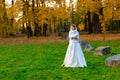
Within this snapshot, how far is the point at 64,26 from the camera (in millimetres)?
83375

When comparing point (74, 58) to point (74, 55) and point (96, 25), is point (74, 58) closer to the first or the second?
point (74, 55)

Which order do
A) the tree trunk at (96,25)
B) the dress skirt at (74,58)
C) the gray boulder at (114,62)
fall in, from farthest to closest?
1. the tree trunk at (96,25)
2. the dress skirt at (74,58)
3. the gray boulder at (114,62)

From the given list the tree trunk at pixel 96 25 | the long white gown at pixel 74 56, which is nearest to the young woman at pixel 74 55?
the long white gown at pixel 74 56

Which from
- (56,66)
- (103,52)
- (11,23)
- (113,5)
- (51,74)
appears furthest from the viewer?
(11,23)

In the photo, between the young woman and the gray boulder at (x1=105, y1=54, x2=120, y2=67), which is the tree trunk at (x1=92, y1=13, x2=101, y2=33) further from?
the gray boulder at (x1=105, y1=54, x2=120, y2=67)

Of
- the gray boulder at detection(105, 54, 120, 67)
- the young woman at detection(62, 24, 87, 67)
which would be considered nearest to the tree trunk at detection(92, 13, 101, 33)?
the young woman at detection(62, 24, 87, 67)

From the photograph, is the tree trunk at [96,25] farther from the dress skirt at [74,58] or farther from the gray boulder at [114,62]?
the gray boulder at [114,62]

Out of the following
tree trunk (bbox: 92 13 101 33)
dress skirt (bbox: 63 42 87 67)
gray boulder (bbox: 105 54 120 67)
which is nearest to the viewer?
gray boulder (bbox: 105 54 120 67)

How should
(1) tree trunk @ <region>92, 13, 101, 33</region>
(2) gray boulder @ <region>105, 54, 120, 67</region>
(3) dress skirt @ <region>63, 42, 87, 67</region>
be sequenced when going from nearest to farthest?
(2) gray boulder @ <region>105, 54, 120, 67</region> → (3) dress skirt @ <region>63, 42, 87, 67</region> → (1) tree trunk @ <region>92, 13, 101, 33</region>

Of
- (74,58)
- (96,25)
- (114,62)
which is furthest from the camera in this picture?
(96,25)

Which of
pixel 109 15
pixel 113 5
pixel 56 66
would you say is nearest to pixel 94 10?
pixel 113 5

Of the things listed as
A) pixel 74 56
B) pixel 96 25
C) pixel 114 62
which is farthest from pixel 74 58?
pixel 96 25

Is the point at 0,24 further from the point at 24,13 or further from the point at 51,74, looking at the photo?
the point at 51,74

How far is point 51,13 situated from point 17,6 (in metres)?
4.28
